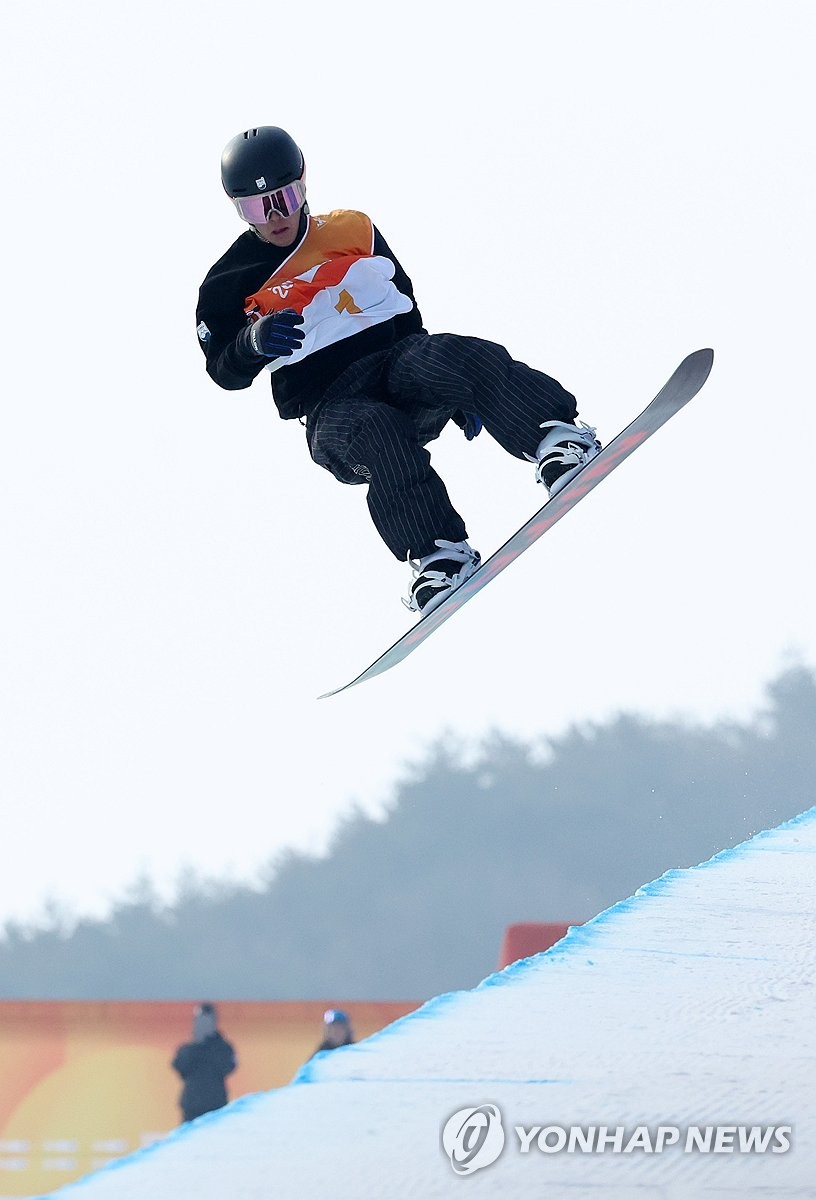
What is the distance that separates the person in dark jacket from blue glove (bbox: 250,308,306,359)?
12.9ft

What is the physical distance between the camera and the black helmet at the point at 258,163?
185 inches

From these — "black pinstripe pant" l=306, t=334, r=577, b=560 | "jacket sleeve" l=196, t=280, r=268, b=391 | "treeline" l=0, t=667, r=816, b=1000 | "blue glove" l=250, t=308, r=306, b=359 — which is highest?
"treeline" l=0, t=667, r=816, b=1000

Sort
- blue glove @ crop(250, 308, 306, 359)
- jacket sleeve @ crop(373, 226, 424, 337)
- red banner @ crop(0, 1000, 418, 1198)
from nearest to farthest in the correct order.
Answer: blue glove @ crop(250, 308, 306, 359), jacket sleeve @ crop(373, 226, 424, 337), red banner @ crop(0, 1000, 418, 1198)

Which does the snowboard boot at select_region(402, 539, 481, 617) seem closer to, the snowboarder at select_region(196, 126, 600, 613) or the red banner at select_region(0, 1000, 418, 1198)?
the snowboarder at select_region(196, 126, 600, 613)

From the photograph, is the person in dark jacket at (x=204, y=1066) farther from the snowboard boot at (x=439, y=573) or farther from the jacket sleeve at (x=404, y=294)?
the jacket sleeve at (x=404, y=294)

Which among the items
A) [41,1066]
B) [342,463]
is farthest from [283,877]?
[342,463]

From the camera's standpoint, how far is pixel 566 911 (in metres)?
23.1

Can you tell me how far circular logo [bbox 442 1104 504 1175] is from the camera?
260cm

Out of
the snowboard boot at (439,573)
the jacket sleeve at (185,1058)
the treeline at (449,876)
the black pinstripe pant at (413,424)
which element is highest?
the treeline at (449,876)

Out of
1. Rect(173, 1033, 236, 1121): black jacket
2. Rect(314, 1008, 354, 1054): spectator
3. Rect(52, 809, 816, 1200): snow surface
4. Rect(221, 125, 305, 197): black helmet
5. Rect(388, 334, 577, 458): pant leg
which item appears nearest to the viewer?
Rect(52, 809, 816, 1200): snow surface

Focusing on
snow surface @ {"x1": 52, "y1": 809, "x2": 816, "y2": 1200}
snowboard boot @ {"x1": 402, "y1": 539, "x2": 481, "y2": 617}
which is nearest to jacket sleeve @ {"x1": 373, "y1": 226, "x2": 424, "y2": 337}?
snowboard boot @ {"x1": 402, "y1": 539, "x2": 481, "y2": 617}

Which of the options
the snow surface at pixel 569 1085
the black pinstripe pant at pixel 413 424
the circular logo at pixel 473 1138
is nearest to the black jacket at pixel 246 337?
the black pinstripe pant at pixel 413 424

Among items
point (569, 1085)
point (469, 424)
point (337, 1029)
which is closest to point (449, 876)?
point (337, 1029)

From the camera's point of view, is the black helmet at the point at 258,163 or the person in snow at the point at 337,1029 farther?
the person in snow at the point at 337,1029
